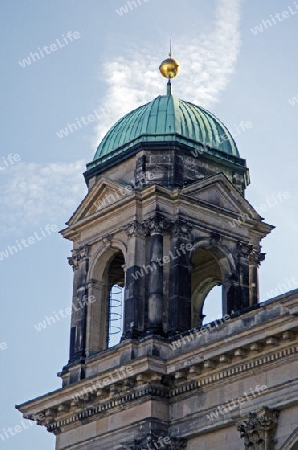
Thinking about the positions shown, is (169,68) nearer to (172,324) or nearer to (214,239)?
(214,239)

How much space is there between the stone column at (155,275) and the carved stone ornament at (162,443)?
365 cm

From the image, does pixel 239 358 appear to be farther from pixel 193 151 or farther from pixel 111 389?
pixel 193 151

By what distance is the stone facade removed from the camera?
33.0 metres

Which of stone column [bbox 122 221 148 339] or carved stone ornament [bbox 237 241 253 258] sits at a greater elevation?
carved stone ornament [bbox 237 241 253 258]

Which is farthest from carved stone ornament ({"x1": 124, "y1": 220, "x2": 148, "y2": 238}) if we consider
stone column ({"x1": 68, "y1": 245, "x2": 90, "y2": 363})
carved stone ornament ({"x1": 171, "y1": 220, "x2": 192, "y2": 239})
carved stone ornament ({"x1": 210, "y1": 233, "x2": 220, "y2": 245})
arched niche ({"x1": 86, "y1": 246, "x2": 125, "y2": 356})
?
stone column ({"x1": 68, "y1": 245, "x2": 90, "y2": 363})

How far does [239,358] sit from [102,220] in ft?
31.4

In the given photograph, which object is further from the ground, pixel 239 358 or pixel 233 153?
pixel 233 153

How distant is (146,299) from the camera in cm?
3834

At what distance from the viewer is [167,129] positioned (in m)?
41.5

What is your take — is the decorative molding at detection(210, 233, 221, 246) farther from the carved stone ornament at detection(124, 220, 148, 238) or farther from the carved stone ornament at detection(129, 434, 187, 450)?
the carved stone ornament at detection(129, 434, 187, 450)

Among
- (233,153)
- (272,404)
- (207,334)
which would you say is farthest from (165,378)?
(233,153)

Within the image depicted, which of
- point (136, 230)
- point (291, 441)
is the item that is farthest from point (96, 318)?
point (291, 441)

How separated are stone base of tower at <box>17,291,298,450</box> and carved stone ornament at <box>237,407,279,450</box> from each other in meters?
0.03

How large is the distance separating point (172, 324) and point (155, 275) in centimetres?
178
